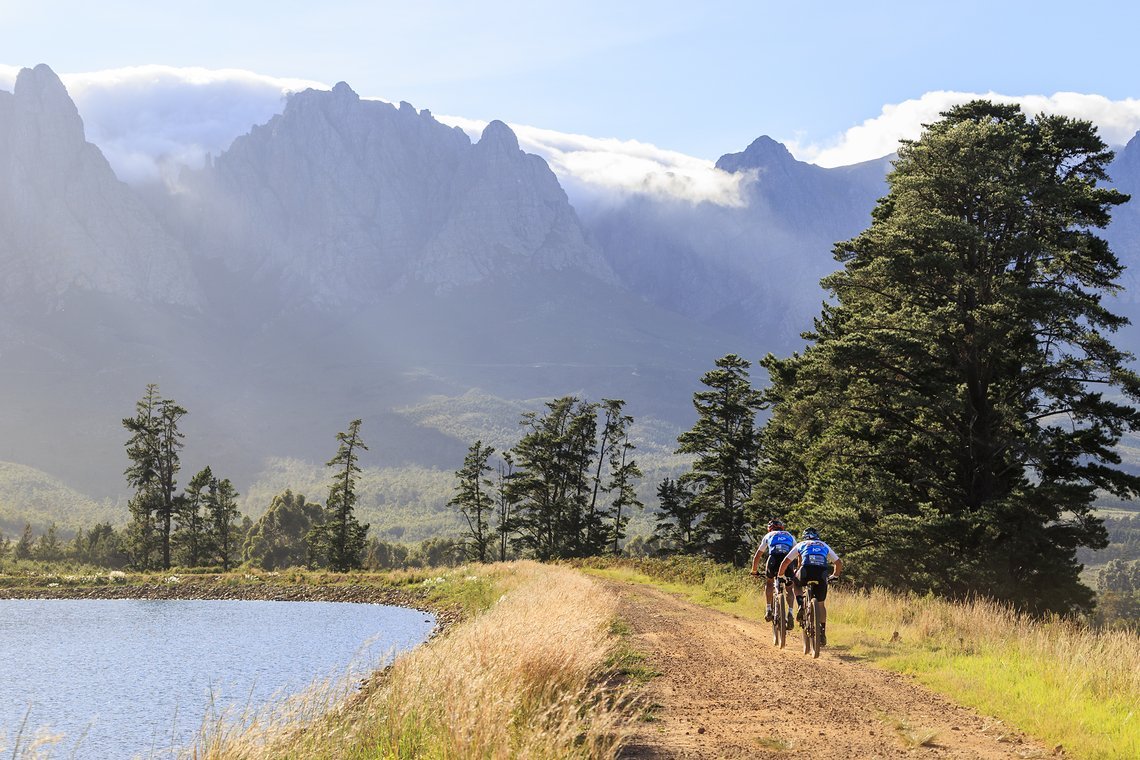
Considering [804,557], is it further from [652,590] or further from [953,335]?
[652,590]

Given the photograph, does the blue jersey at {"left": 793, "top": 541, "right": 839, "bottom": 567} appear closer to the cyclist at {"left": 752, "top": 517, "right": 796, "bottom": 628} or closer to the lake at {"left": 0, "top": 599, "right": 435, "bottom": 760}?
the cyclist at {"left": 752, "top": 517, "right": 796, "bottom": 628}

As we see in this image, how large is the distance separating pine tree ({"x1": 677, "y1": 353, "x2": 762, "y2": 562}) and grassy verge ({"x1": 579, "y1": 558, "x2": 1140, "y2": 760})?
131ft

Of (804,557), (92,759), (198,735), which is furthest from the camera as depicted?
(92,759)

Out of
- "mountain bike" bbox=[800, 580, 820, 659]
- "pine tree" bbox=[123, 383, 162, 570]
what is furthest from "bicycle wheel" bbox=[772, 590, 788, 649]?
"pine tree" bbox=[123, 383, 162, 570]

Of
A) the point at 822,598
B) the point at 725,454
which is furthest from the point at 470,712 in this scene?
the point at 725,454

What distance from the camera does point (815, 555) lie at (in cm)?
1819

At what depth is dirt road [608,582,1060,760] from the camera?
33.3 ft

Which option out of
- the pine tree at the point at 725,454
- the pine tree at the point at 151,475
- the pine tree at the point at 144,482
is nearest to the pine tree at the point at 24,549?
the pine tree at the point at 144,482

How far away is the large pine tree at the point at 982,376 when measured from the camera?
28.8m

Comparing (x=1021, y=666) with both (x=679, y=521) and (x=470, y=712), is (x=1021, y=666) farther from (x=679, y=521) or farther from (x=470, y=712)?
(x=679, y=521)

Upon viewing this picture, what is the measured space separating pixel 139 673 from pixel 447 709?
27.8 metres

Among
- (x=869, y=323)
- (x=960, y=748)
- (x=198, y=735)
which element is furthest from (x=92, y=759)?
(x=869, y=323)

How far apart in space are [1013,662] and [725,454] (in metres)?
49.9

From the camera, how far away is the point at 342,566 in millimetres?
81000
